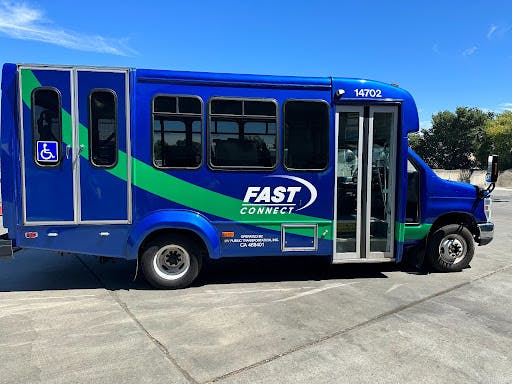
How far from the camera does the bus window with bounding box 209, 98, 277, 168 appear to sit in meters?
5.93

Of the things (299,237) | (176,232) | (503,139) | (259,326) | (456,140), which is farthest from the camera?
(456,140)

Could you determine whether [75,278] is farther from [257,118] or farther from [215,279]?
[257,118]

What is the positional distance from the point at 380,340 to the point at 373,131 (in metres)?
3.30

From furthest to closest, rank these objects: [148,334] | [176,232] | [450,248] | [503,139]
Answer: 1. [503,139]
2. [450,248]
3. [176,232]
4. [148,334]

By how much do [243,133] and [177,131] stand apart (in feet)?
2.95

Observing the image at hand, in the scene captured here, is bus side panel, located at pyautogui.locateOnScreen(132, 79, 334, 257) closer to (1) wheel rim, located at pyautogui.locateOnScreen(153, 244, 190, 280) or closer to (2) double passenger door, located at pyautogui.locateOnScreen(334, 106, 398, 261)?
(2) double passenger door, located at pyautogui.locateOnScreen(334, 106, 398, 261)

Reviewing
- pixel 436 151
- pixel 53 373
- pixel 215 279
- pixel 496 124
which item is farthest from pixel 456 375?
pixel 436 151

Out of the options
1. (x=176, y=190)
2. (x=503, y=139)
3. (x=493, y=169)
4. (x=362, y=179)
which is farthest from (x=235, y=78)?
(x=503, y=139)

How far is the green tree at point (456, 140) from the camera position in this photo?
55.0 m

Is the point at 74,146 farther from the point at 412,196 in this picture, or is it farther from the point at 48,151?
the point at 412,196

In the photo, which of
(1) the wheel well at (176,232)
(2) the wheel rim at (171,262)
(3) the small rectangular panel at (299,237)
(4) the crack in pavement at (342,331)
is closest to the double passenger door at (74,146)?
(1) the wheel well at (176,232)

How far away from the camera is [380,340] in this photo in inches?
170

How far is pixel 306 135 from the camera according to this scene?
6.20 metres

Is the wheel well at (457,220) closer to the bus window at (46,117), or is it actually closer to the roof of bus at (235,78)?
the roof of bus at (235,78)
